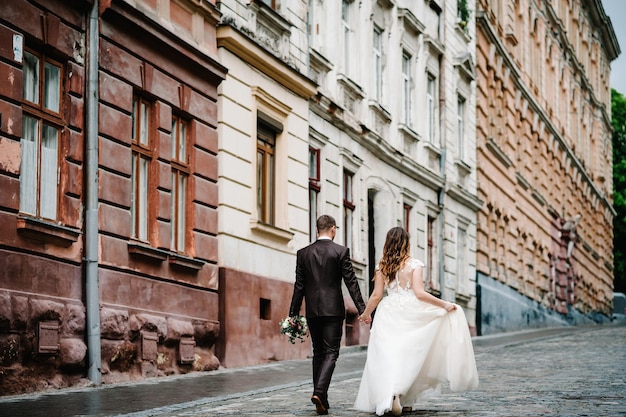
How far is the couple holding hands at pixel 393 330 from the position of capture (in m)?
11.7

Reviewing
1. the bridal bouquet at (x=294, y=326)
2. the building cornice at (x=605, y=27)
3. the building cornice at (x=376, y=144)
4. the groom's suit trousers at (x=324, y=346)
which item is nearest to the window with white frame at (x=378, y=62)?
the building cornice at (x=376, y=144)

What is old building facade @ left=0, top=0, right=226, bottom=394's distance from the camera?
46.1 ft

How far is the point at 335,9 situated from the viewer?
2539 centimetres

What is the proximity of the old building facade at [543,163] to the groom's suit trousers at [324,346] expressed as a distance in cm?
2483

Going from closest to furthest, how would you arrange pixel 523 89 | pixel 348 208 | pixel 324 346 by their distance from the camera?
pixel 324 346 < pixel 348 208 < pixel 523 89

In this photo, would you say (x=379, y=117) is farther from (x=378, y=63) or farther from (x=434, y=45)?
(x=434, y=45)

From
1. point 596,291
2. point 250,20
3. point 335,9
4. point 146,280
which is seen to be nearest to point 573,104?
point 596,291

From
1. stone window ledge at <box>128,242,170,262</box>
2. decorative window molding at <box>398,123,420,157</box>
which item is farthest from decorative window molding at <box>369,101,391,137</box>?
stone window ledge at <box>128,242,170,262</box>

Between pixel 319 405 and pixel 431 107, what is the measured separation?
73.2 ft

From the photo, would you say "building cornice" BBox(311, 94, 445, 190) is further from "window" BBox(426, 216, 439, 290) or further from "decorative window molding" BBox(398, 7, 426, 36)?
"decorative window molding" BBox(398, 7, 426, 36)

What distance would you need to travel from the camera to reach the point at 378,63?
28734 mm

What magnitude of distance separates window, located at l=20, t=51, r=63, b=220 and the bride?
4390mm

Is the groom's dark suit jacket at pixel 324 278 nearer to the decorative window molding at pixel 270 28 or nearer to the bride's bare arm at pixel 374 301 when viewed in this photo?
the bride's bare arm at pixel 374 301

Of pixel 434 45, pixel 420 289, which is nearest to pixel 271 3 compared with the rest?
pixel 420 289
